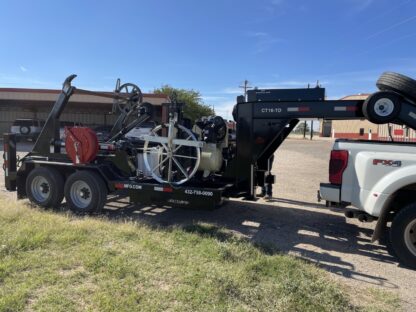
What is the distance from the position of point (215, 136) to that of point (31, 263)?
3.54 m

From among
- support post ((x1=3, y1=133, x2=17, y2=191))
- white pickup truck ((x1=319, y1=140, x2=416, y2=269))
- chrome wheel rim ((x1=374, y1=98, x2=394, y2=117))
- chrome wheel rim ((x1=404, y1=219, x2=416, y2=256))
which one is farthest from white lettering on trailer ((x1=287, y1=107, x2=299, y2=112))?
support post ((x1=3, y1=133, x2=17, y2=191))

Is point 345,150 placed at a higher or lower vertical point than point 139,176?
higher

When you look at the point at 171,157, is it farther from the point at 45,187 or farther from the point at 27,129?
the point at 27,129

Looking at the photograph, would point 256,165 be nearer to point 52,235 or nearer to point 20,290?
point 52,235

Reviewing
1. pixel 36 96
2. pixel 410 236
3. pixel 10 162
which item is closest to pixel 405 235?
pixel 410 236

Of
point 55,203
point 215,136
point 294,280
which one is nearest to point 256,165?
point 215,136

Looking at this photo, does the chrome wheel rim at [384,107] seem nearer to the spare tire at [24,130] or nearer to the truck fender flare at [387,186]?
the truck fender flare at [387,186]

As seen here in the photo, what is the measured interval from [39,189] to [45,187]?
15cm

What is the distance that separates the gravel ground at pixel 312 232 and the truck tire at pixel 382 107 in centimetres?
152

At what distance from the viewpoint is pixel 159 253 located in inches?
197

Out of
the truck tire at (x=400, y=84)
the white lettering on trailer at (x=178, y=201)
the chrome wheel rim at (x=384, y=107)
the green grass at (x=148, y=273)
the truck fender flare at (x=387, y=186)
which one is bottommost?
the green grass at (x=148, y=273)

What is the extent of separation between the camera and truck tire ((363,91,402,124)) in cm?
531

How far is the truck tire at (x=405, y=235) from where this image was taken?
4905 millimetres

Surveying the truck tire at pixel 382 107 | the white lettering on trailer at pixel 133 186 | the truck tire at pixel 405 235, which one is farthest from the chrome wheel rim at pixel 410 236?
the white lettering on trailer at pixel 133 186
